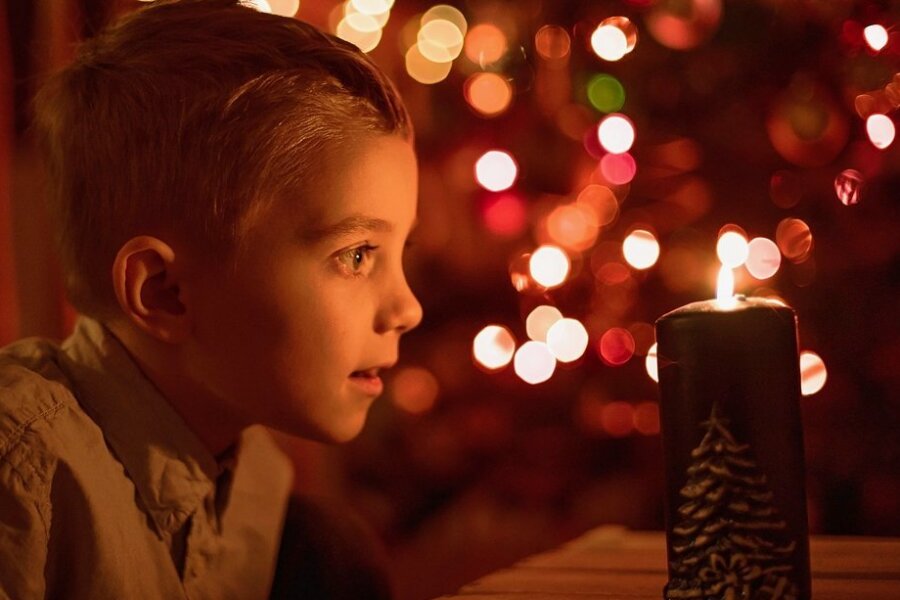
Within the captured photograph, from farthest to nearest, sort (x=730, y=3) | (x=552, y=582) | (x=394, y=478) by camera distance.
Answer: (x=394, y=478) → (x=730, y=3) → (x=552, y=582)

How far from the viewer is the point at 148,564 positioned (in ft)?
2.56

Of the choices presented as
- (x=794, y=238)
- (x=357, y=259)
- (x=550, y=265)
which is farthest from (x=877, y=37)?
(x=357, y=259)

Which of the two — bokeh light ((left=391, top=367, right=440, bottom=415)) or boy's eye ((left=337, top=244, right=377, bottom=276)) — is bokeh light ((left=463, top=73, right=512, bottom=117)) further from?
boy's eye ((left=337, top=244, right=377, bottom=276))

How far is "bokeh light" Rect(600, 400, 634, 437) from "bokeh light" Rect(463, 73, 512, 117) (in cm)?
66

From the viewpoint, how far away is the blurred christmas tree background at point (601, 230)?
1.42 m

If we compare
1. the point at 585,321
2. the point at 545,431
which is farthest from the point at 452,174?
the point at 545,431

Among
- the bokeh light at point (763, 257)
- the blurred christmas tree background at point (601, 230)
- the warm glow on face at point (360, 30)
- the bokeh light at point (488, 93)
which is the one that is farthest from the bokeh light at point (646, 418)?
the warm glow on face at point (360, 30)

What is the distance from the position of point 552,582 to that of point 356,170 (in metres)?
0.41

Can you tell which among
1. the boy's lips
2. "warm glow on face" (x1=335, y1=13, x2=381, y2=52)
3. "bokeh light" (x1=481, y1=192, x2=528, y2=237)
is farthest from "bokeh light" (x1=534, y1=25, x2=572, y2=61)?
the boy's lips

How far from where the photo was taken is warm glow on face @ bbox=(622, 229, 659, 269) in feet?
5.35

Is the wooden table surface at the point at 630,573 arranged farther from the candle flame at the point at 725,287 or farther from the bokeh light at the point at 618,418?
the bokeh light at the point at 618,418

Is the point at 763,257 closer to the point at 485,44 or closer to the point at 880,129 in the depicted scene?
the point at 880,129

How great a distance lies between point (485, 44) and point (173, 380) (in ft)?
3.73

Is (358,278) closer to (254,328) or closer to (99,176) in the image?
(254,328)
